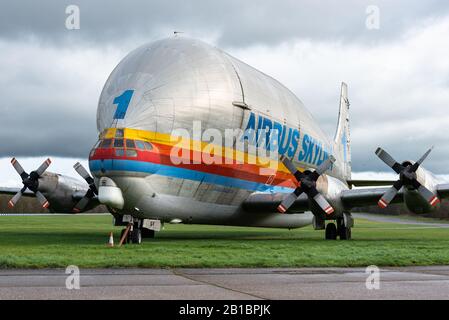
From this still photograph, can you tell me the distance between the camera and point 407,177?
75.9 feet

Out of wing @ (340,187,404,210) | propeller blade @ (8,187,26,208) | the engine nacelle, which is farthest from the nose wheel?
propeller blade @ (8,187,26,208)

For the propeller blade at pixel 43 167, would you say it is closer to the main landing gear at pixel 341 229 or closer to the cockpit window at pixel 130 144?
the cockpit window at pixel 130 144

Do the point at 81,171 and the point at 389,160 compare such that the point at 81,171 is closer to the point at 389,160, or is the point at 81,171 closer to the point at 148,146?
the point at 148,146

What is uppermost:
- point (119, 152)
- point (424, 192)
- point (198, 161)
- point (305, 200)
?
point (119, 152)

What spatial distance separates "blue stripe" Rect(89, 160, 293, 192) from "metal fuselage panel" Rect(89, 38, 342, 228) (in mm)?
36

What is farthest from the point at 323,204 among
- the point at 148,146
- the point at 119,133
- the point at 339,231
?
the point at 119,133

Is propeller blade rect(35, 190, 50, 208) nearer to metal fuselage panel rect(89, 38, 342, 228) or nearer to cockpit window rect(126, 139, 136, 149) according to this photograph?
metal fuselage panel rect(89, 38, 342, 228)

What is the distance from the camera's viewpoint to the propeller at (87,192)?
27.5 metres

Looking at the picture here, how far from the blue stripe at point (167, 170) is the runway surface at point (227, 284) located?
856cm

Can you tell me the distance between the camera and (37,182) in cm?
2872

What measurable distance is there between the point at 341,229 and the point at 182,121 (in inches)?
421

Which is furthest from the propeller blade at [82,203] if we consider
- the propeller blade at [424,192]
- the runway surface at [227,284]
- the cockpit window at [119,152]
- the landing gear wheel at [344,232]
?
the runway surface at [227,284]
